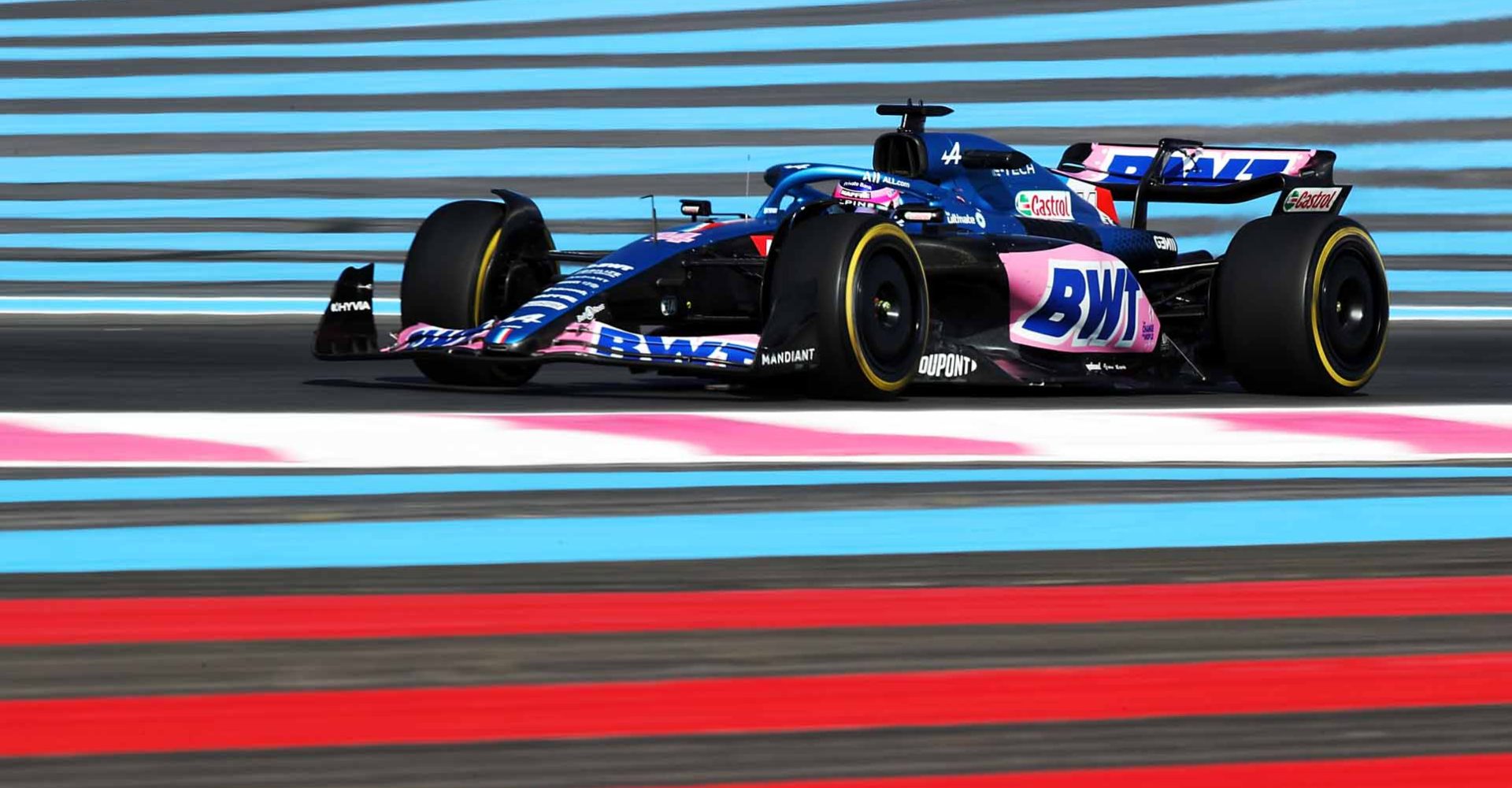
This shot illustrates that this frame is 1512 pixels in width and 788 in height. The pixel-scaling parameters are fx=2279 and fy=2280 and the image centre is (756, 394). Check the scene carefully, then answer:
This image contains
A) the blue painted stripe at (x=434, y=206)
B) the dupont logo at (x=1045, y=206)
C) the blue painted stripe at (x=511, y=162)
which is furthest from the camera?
the blue painted stripe at (x=511, y=162)

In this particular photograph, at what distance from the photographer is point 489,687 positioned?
3.18 m

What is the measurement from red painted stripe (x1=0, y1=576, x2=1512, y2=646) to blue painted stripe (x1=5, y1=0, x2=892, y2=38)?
45.8 feet

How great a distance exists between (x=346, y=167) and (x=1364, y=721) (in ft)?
41.0

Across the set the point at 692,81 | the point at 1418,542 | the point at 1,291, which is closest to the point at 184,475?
the point at 1418,542

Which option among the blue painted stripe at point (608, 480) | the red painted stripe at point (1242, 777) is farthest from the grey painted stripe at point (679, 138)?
the red painted stripe at point (1242, 777)

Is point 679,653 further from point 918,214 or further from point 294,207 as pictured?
point 294,207

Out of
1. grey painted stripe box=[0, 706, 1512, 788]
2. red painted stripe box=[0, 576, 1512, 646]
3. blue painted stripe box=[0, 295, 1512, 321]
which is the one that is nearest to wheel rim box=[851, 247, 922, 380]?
red painted stripe box=[0, 576, 1512, 646]

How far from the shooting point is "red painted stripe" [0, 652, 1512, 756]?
9.66 feet

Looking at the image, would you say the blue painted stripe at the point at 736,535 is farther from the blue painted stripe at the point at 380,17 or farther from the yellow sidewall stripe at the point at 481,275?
the blue painted stripe at the point at 380,17

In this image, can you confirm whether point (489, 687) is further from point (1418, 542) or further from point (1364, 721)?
point (1418, 542)

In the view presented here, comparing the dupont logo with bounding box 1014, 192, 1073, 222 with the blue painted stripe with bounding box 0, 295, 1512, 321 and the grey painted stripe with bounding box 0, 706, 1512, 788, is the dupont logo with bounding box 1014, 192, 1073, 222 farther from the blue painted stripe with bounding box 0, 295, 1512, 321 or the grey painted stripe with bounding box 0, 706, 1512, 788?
the grey painted stripe with bounding box 0, 706, 1512, 788

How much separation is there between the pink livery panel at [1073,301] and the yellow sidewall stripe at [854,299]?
1.21 ft

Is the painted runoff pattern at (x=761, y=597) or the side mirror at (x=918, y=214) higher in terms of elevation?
the side mirror at (x=918, y=214)

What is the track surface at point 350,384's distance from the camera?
6.91m
